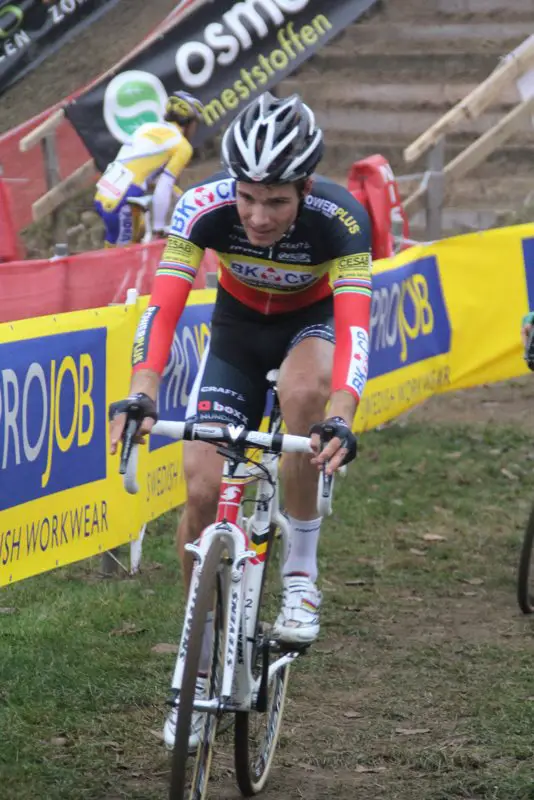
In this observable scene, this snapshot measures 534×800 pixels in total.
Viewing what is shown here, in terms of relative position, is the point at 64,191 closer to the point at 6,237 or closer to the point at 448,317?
the point at 6,237

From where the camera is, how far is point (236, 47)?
17.6 m

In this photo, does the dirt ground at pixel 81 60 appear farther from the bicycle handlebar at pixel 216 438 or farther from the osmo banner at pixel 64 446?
the bicycle handlebar at pixel 216 438

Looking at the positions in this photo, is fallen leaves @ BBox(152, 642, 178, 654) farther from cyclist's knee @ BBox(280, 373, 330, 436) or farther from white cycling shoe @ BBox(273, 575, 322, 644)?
cyclist's knee @ BBox(280, 373, 330, 436)

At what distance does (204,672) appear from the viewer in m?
4.57

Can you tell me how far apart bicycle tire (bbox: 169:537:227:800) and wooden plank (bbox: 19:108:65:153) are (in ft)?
45.3

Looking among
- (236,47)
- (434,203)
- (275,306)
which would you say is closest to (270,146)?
(275,306)

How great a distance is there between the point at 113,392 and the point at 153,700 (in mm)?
1638

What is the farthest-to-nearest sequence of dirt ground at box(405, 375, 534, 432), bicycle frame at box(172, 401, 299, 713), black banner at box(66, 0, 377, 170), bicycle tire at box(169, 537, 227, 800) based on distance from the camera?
black banner at box(66, 0, 377, 170) < dirt ground at box(405, 375, 534, 432) < bicycle frame at box(172, 401, 299, 713) < bicycle tire at box(169, 537, 227, 800)

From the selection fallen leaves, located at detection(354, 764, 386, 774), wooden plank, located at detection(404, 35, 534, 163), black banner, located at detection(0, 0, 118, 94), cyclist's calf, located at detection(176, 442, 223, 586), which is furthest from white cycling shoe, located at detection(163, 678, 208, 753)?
black banner, located at detection(0, 0, 118, 94)

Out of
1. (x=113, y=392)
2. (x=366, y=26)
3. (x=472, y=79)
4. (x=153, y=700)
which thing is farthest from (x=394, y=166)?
(x=153, y=700)

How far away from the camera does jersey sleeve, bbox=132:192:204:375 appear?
454 centimetres

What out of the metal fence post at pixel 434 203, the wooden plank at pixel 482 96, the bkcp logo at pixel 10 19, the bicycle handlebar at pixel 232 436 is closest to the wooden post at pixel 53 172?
the bkcp logo at pixel 10 19

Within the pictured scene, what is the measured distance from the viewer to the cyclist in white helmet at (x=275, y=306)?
4.46 meters

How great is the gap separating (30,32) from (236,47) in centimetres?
483
